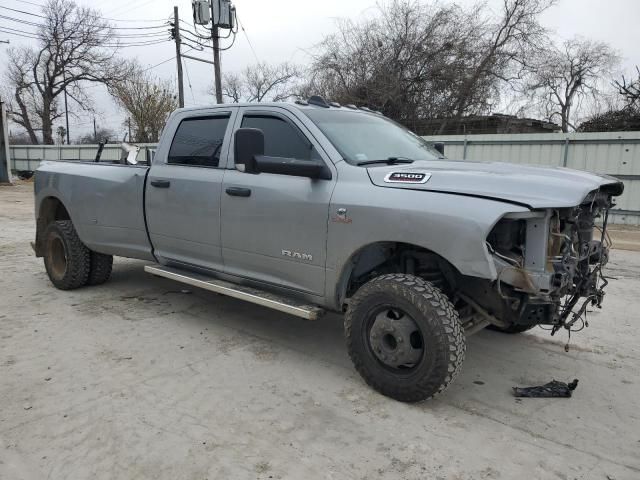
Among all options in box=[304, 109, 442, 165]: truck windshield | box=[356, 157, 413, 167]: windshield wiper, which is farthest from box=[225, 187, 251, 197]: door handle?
box=[356, 157, 413, 167]: windshield wiper

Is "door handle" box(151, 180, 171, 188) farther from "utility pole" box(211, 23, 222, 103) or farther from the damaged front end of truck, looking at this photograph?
"utility pole" box(211, 23, 222, 103)

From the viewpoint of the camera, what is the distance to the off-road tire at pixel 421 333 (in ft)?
10.4

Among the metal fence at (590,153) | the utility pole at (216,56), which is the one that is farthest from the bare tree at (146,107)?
the metal fence at (590,153)

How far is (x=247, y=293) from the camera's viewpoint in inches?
164

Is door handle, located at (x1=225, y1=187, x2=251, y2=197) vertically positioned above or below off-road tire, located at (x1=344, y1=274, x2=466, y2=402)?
above

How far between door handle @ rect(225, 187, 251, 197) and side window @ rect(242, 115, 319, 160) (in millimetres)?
348

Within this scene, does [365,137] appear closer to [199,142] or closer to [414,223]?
[414,223]

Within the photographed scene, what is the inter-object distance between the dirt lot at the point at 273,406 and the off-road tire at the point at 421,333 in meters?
0.15

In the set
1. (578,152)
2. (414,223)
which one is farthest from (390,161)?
(578,152)

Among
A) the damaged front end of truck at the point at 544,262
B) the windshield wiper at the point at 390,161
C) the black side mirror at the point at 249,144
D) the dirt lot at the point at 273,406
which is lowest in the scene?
the dirt lot at the point at 273,406

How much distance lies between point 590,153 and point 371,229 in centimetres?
1178

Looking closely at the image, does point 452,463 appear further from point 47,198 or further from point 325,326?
point 47,198

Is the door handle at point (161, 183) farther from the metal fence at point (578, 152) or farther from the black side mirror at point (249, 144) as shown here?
the metal fence at point (578, 152)

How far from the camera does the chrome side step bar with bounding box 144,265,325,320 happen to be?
378 centimetres
